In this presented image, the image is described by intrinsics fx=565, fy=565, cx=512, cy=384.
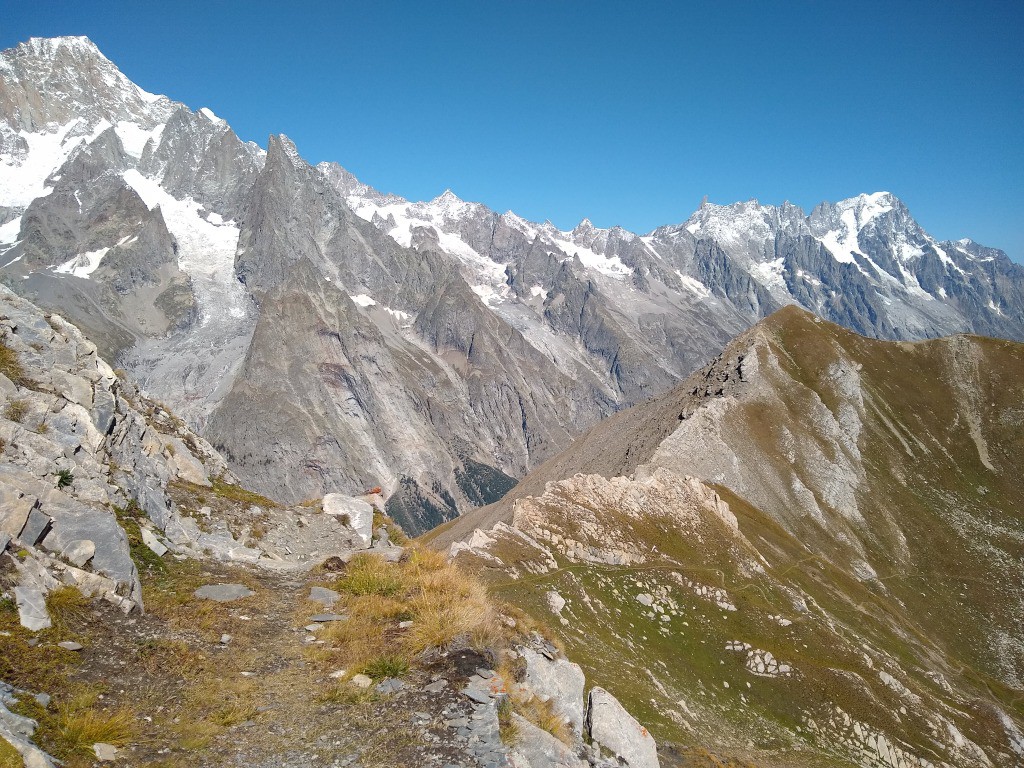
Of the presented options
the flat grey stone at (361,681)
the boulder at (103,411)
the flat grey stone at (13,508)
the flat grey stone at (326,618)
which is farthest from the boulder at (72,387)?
the flat grey stone at (361,681)

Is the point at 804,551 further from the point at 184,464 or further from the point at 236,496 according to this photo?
the point at 184,464

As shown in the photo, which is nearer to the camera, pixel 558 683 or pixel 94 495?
pixel 558 683

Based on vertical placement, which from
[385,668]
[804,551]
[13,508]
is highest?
[804,551]

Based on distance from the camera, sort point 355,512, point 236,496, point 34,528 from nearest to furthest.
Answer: point 34,528, point 236,496, point 355,512

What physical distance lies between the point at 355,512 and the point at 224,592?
31.6 feet

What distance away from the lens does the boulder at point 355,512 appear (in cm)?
2370

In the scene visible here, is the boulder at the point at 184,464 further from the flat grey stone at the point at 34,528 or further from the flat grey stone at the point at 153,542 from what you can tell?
the flat grey stone at the point at 34,528

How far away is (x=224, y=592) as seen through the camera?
15383 millimetres

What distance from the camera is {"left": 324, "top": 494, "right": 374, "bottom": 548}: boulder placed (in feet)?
77.8

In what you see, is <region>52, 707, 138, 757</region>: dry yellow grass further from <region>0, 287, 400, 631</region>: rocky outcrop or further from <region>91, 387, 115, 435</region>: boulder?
<region>91, 387, 115, 435</region>: boulder

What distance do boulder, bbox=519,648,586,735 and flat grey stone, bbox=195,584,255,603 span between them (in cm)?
782

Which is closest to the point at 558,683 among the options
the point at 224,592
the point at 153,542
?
the point at 224,592

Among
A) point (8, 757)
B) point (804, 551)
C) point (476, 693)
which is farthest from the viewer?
point (804, 551)

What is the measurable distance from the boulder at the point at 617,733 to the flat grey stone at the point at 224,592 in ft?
33.3
